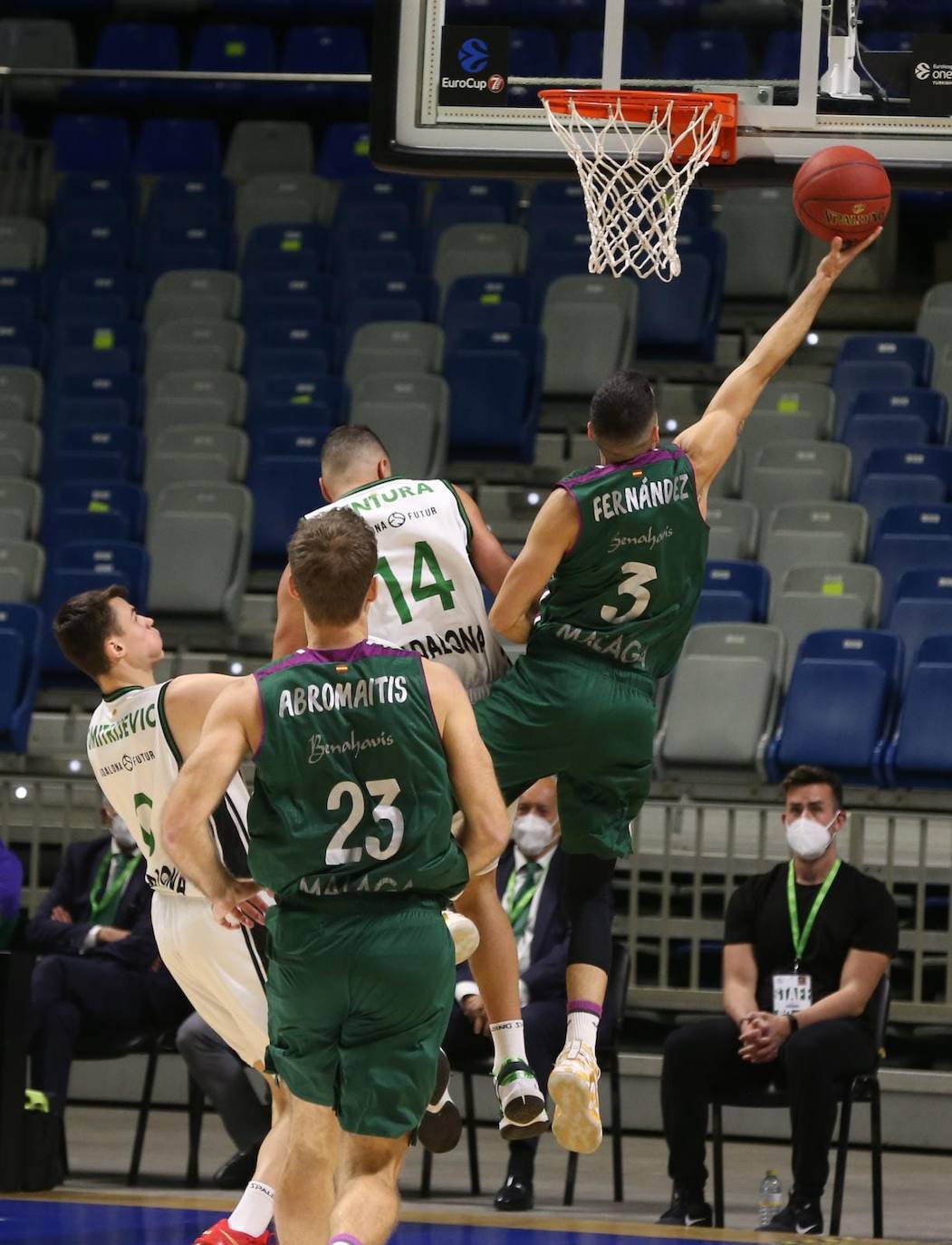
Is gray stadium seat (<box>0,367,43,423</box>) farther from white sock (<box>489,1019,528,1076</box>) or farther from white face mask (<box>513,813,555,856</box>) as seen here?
white sock (<box>489,1019,528,1076</box>)

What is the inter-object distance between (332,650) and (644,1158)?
5981mm

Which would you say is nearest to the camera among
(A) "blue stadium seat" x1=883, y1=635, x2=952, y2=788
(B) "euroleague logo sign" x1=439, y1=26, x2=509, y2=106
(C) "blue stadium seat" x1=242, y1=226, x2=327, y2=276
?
(B) "euroleague logo sign" x1=439, y1=26, x2=509, y2=106

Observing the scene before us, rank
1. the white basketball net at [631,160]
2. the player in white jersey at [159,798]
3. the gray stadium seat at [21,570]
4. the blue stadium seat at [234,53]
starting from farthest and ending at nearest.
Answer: the blue stadium seat at [234,53]
the gray stadium seat at [21,570]
the white basketball net at [631,160]
the player in white jersey at [159,798]

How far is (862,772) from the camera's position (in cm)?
1091

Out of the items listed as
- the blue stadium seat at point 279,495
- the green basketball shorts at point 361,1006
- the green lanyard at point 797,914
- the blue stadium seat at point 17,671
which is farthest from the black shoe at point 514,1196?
the blue stadium seat at point 279,495

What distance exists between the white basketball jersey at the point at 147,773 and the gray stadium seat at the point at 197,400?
7526 millimetres

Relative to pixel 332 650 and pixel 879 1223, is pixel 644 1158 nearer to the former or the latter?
pixel 879 1223

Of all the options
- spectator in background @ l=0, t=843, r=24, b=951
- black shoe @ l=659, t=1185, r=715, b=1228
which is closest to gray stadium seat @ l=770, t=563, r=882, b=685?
black shoe @ l=659, t=1185, r=715, b=1228

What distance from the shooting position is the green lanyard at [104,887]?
980 centimetres

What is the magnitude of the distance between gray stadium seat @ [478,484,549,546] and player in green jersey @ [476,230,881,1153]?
705 centimetres

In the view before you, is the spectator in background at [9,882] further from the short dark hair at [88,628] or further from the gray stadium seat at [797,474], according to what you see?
the gray stadium seat at [797,474]

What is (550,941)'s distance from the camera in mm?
9047

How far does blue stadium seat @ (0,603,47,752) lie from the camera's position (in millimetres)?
11875

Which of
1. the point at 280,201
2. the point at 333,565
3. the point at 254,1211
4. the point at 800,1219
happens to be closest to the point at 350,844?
the point at 333,565
